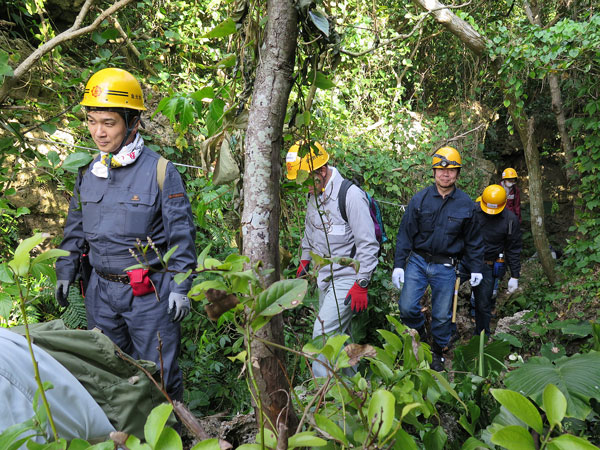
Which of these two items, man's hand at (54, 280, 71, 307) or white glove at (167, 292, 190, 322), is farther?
man's hand at (54, 280, 71, 307)

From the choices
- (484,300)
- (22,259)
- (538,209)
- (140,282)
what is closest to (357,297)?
(140,282)

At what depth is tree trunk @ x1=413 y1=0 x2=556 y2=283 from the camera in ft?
21.6

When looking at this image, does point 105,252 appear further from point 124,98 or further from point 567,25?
point 567,25

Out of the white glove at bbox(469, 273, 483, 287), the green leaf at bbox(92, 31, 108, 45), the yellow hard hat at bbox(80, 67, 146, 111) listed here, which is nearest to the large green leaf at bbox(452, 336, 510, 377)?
the yellow hard hat at bbox(80, 67, 146, 111)

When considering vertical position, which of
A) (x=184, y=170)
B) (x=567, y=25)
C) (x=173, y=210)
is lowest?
(x=173, y=210)

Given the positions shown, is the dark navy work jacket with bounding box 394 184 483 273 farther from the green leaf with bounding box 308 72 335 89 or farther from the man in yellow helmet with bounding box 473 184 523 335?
the green leaf with bounding box 308 72 335 89

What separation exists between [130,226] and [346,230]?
1765 mm

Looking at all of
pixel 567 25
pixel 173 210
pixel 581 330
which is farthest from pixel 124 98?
pixel 567 25

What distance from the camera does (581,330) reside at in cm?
285

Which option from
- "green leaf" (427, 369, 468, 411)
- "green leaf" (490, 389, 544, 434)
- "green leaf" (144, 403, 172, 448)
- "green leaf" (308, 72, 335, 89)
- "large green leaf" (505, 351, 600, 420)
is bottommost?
A: "large green leaf" (505, 351, 600, 420)

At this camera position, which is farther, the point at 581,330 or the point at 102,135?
the point at 581,330

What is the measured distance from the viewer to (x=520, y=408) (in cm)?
85

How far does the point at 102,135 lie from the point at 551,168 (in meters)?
12.7

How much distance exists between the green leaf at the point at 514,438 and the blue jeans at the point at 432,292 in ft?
12.7
